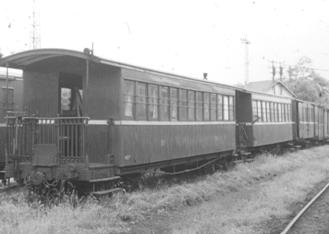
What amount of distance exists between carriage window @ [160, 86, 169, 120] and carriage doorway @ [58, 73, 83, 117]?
189 centimetres

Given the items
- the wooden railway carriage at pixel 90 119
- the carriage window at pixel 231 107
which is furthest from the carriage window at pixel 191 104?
the carriage window at pixel 231 107

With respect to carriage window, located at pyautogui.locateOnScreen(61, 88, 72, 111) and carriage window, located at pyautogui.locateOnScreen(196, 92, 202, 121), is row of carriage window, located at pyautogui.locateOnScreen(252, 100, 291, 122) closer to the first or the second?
carriage window, located at pyautogui.locateOnScreen(196, 92, 202, 121)

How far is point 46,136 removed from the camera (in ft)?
28.6

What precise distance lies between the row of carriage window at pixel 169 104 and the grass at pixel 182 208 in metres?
1.76

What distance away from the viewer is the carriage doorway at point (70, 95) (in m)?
9.41

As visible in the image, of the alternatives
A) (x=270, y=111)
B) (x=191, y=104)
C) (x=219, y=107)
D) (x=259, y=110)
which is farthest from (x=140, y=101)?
(x=270, y=111)

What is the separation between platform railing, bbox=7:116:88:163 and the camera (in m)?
8.23

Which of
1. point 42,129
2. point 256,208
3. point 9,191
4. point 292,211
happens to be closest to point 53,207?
point 42,129

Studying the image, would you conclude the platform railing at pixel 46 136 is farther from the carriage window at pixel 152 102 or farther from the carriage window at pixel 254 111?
the carriage window at pixel 254 111

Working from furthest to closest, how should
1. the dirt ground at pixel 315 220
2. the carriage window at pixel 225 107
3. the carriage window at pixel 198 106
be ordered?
the carriage window at pixel 225 107
the carriage window at pixel 198 106
the dirt ground at pixel 315 220

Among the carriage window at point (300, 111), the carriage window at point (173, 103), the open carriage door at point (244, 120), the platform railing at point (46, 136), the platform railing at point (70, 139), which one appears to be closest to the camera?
the platform railing at point (70, 139)

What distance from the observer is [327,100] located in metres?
61.6

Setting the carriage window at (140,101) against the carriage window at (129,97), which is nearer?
the carriage window at (129,97)

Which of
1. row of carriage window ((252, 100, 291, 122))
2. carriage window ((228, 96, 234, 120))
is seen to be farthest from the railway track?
row of carriage window ((252, 100, 291, 122))
